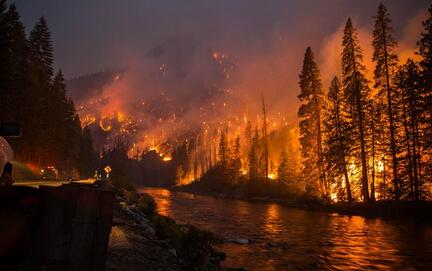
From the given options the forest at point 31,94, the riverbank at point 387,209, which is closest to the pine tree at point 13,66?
the forest at point 31,94

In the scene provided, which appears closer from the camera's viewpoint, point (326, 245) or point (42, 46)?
point (326, 245)

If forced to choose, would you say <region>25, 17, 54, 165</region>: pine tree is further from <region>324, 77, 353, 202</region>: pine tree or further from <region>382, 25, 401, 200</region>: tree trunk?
<region>382, 25, 401, 200</region>: tree trunk

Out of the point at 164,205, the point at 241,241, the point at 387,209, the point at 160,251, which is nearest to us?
the point at 160,251

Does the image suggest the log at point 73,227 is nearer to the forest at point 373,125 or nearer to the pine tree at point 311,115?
the forest at point 373,125

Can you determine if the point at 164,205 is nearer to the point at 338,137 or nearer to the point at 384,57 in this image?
the point at 338,137

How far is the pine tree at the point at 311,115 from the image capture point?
46312mm

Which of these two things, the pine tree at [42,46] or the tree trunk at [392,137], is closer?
the tree trunk at [392,137]

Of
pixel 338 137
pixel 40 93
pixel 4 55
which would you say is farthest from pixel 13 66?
pixel 338 137

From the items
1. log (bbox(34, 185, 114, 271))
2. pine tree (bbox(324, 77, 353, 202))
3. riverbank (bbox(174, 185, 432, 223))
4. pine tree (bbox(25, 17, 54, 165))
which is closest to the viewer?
log (bbox(34, 185, 114, 271))

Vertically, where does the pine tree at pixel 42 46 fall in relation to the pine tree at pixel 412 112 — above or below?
above

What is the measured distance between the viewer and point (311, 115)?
1873 inches

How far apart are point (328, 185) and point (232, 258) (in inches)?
1253

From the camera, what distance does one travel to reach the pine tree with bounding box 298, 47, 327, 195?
152ft

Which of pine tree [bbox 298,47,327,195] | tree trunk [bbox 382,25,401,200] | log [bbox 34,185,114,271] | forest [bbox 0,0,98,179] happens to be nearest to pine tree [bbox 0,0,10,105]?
forest [bbox 0,0,98,179]
